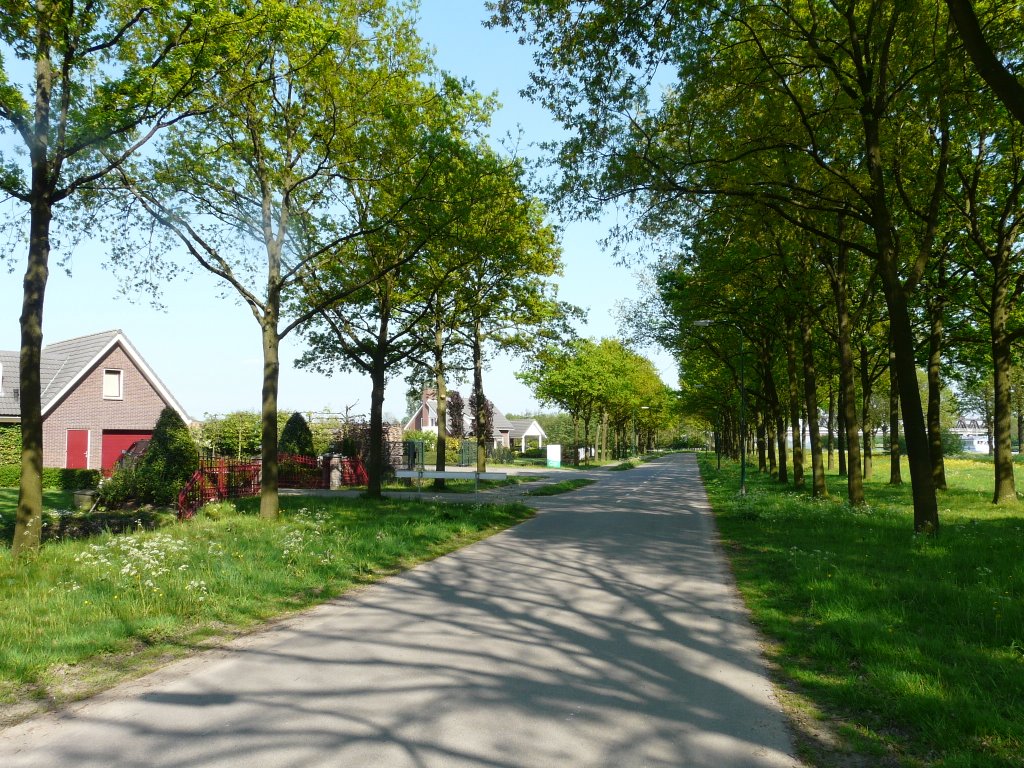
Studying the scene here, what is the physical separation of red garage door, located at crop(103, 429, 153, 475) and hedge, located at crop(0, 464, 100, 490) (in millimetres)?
4804

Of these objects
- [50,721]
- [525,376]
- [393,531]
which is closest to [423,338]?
[393,531]

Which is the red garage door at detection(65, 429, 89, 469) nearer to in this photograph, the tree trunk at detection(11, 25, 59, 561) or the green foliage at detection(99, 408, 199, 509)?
the green foliage at detection(99, 408, 199, 509)

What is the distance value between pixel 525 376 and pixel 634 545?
119 ft

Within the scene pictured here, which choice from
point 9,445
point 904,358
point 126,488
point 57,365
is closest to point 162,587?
point 904,358

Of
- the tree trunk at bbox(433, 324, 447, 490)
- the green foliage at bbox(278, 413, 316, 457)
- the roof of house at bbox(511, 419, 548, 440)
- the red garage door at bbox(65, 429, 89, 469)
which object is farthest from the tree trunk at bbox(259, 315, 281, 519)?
the roof of house at bbox(511, 419, 548, 440)

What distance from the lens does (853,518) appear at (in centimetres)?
1391

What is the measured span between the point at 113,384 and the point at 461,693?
33713 mm

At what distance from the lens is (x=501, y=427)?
286 feet

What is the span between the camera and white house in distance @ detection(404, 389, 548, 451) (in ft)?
260

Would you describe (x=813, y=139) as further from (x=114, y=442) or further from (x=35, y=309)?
(x=114, y=442)

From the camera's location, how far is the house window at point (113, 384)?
106 ft

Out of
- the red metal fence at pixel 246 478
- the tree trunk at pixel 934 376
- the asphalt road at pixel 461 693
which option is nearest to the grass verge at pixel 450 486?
the red metal fence at pixel 246 478

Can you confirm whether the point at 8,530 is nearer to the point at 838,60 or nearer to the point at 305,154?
the point at 305,154

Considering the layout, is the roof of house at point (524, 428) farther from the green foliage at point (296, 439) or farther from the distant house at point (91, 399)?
the green foliage at point (296, 439)
